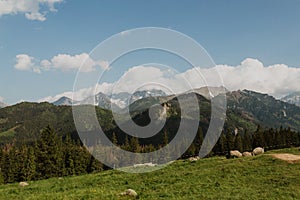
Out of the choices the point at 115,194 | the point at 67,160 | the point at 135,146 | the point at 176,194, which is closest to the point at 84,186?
the point at 115,194

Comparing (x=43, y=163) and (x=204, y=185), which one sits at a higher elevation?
(x=204, y=185)

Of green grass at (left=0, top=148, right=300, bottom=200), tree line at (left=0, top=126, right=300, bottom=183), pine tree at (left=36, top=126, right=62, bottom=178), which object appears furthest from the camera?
tree line at (left=0, top=126, right=300, bottom=183)

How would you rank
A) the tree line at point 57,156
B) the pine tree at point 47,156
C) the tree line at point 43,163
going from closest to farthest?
the pine tree at point 47,156, the tree line at point 43,163, the tree line at point 57,156

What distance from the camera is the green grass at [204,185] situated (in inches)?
891

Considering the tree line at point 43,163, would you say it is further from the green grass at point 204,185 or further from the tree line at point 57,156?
the green grass at point 204,185

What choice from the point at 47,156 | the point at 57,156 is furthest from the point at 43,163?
the point at 57,156

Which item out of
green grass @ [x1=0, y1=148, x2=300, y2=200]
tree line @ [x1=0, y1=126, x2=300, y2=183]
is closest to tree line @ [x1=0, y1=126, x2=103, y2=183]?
tree line @ [x1=0, y1=126, x2=300, y2=183]

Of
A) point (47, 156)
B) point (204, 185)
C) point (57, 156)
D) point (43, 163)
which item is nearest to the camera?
point (204, 185)

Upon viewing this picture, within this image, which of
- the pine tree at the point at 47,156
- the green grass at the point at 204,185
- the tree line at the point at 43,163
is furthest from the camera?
the tree line at the point at 43,163

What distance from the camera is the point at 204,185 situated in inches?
1019

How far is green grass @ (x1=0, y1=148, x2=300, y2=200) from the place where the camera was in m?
22.6

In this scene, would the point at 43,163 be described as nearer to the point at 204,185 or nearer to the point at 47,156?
the point at 47,156

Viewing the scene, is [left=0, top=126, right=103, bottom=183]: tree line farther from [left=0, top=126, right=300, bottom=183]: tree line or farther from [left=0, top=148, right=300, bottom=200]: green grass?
[left=0, top=148, right=300, bottom=200]: green grass

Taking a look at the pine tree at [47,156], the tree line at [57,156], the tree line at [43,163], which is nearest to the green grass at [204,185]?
the tree line at [57,156]
